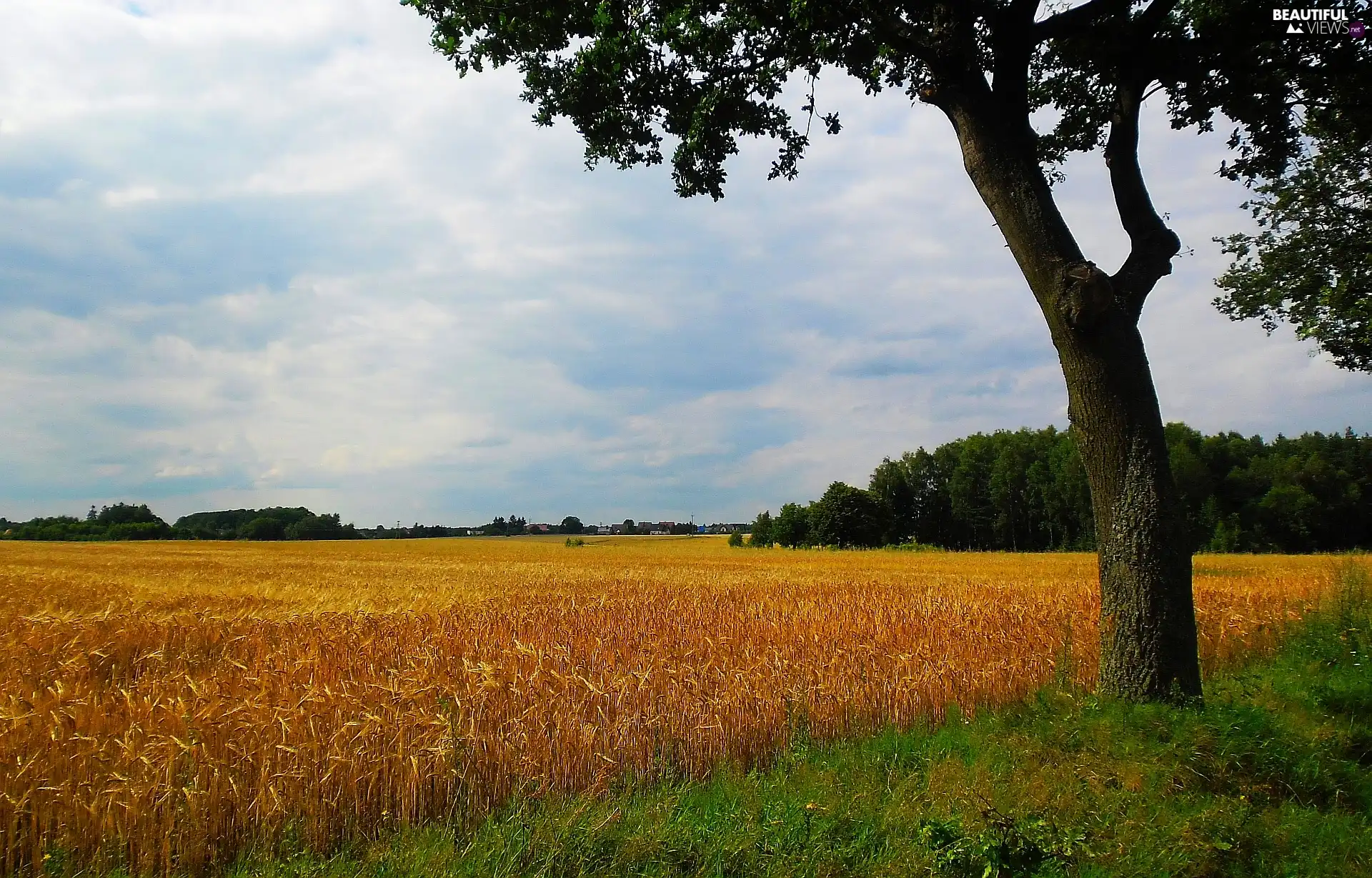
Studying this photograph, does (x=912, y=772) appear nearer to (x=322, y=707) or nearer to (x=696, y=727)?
(x=696, y=727)

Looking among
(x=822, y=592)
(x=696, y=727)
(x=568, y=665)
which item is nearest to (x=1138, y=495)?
(x=696, y=727)

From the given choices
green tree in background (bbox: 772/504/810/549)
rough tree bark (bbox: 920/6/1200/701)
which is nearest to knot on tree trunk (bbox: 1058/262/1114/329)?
rough tree bark (bbox: 920/6/1200/701)

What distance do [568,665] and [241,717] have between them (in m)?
3.10

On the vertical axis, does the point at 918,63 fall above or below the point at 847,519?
above

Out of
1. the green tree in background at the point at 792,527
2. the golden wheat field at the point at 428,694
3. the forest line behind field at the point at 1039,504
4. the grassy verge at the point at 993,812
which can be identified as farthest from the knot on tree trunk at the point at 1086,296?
the green tree in background at the point at 792,527

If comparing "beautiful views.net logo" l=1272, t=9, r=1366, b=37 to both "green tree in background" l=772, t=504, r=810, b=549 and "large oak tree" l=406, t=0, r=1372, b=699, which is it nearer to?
"large oak tree" l=406, t=0, r=1372, b=699

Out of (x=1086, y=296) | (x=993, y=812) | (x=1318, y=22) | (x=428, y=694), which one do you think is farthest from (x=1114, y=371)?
(x=428, y=694)

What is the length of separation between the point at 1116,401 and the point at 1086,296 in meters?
0.99

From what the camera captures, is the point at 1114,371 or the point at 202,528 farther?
the point at 202,528

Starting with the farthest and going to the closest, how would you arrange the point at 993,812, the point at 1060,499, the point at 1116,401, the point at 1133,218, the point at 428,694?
1. the point at 1060,499
2. the point at 1133,218
3. the point at 1116,401
4. the point at 428,694
5. the point at 993,812

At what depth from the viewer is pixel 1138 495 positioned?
20.6 feet

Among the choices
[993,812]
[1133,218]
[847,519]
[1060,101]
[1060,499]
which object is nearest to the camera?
→ [993,812]

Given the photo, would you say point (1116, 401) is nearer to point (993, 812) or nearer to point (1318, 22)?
point (993, 812)

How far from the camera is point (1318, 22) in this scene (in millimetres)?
7703
